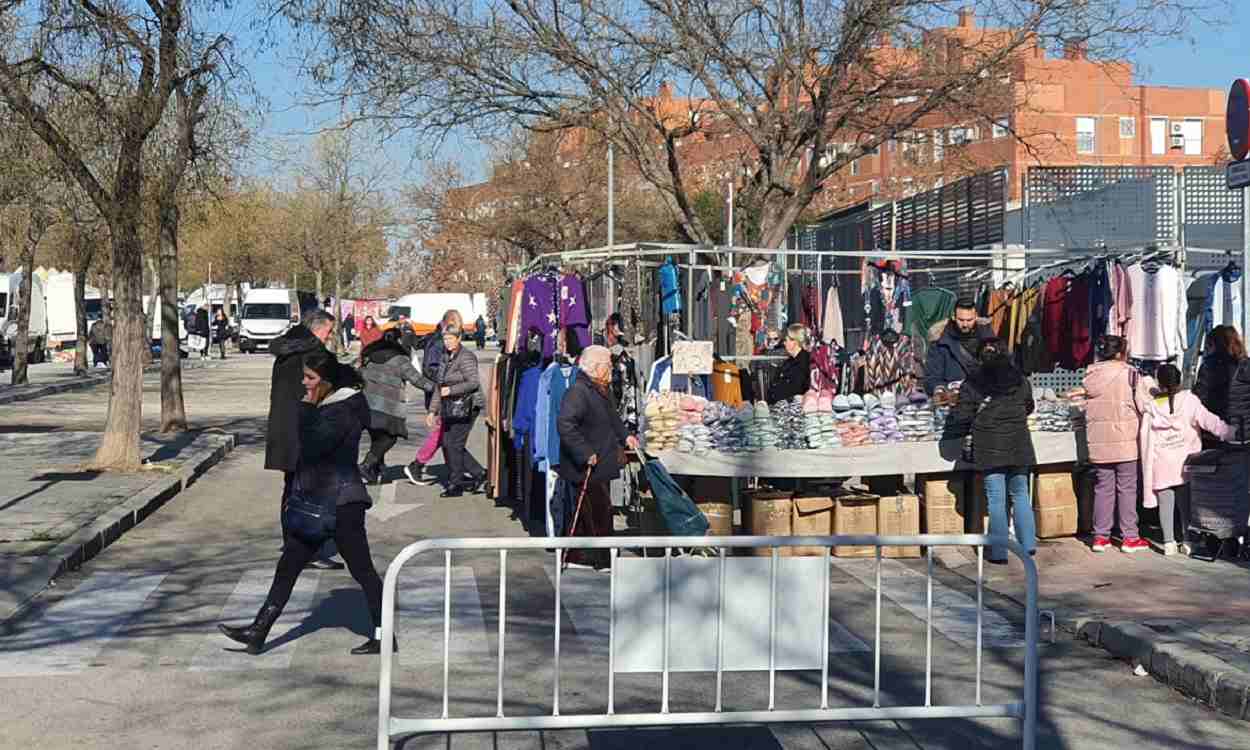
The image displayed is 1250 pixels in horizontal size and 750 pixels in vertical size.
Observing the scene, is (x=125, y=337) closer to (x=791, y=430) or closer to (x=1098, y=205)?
(x=791, y=430)

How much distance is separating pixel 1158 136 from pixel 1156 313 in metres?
74.0

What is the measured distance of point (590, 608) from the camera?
32.8ft

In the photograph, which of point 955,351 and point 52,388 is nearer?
point 955,351

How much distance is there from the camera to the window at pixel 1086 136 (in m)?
84.1

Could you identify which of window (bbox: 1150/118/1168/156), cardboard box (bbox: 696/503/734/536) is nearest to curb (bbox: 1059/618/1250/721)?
cardboard box (bbox: 696/503/734/536)

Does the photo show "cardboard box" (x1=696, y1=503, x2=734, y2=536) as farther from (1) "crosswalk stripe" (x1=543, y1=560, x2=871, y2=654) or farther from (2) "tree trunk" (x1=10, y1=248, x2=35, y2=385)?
(2) "tree trunk" (x1=10, y1=248, x2=35, y2=385)

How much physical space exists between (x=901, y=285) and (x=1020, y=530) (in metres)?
6.58

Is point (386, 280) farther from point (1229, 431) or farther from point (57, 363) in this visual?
point (1229, 431)

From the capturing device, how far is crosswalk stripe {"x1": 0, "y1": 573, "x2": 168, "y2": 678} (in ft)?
28.3

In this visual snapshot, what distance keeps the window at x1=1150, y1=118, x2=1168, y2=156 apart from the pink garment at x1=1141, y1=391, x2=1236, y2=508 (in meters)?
76.1

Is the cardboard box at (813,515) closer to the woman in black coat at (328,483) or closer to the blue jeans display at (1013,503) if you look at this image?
the blue jeans display at (1013,503)

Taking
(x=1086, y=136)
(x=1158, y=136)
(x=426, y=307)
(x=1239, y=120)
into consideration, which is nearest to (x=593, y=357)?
(x=1239, y=120)

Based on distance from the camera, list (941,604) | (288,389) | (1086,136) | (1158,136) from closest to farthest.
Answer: (941,604) < (288,389) < (1158,136) < (1086,136)

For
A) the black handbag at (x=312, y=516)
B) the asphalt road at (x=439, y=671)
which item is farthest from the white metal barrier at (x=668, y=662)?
the black handbag at (x=312, y=516)
